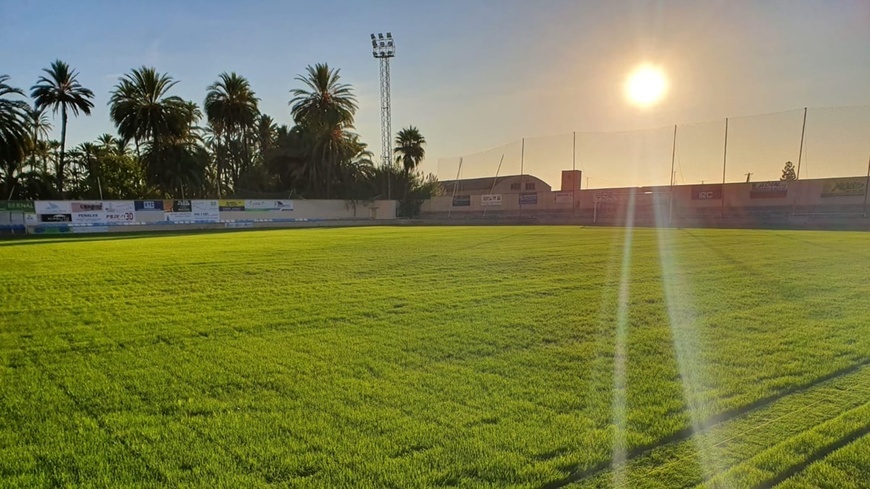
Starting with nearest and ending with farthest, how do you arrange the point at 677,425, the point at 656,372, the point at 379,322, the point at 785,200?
the point at 677,425 < the point at 656,372 < the point at 379,322 < the point at 785,200

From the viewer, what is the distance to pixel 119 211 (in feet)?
108

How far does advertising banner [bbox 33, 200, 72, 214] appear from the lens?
30266mm

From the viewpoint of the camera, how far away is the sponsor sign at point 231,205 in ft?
120

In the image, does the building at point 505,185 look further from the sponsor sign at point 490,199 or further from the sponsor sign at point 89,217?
the sponsor sign at point 89,217

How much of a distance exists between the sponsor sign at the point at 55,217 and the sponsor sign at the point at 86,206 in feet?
1.74

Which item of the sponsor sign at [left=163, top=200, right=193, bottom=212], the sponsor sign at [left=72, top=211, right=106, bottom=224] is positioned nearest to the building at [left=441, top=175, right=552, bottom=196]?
the sponsor sign at [left=163, top=200, right=193, bottom=212]

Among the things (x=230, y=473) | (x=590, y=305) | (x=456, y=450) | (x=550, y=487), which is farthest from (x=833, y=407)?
(x=230, y=473)

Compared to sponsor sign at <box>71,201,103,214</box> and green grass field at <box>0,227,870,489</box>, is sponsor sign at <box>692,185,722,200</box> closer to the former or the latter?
green grass field at <box>0,227,870,489</box>

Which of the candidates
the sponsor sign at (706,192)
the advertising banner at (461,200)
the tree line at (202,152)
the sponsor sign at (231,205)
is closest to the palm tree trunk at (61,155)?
the tree line at (202,152)

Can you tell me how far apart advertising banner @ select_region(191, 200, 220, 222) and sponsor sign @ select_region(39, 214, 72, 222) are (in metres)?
7.42

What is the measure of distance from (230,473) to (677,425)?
2.69 m

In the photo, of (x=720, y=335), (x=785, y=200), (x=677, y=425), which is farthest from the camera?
(x=785, y=200)

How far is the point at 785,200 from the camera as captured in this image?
3350 cm

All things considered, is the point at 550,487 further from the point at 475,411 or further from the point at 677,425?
the point at 677,425
